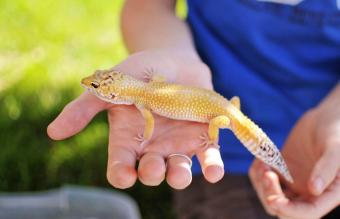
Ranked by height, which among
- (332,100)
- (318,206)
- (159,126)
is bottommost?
(318,206)

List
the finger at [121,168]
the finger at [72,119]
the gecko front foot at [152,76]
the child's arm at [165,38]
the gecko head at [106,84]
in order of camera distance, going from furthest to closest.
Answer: the child's arm at [165,38] < the gecko front foot at [152,76] < the gecko head at [106,84] < the finger at [72,119] < the finger at [121,168]

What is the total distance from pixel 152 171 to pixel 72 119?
0.33 m

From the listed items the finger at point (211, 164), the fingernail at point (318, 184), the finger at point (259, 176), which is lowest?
the finger at point (259, 176)

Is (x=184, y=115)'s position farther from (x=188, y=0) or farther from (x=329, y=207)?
(x=188, y=0)

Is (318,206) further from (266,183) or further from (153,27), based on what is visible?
(153,27)

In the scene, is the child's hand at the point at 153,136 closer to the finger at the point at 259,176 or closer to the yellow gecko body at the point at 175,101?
the yellow gecko body at the point at 175,101

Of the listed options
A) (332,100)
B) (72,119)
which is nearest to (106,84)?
(72,119)

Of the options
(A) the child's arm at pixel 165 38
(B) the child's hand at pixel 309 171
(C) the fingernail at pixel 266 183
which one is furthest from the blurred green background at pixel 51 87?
(C) the fingernail at pixel 266 183

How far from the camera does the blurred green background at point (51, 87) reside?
3.76 metres

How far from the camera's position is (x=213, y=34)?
3.07m

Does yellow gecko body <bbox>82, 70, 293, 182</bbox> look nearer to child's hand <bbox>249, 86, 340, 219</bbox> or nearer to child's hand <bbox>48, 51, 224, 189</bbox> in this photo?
child's hand <bbox>48, 51, 224, 189</bbox>

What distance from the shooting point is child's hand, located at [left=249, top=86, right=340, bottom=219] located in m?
2.37

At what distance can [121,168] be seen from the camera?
1.95 metres

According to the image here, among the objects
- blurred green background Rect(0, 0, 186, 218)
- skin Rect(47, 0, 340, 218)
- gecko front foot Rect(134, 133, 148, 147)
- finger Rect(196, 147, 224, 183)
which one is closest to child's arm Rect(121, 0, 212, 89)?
skin Rect(47, 0, 340, 218)
